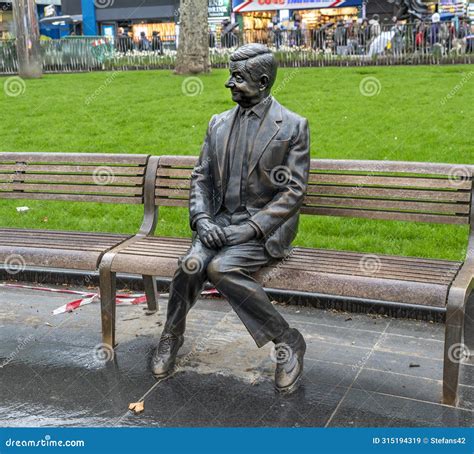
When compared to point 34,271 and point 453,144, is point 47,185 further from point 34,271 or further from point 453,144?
point 453,144

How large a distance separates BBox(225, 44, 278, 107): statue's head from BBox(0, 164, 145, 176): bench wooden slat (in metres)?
1.25

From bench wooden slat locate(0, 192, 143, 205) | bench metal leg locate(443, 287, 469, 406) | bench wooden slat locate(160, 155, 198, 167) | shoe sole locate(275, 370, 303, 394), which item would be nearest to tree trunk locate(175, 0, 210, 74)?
bench wooden slat locate(0, 192, 143, 205)

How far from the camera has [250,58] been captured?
14.5ft

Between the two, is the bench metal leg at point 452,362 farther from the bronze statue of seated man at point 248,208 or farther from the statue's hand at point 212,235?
the statue's hand at point 212,235

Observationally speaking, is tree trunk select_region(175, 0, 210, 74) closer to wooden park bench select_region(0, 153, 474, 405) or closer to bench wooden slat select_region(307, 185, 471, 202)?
wooden park bench select_region(0, 153, 474, 405)

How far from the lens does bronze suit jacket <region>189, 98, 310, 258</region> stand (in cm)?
445

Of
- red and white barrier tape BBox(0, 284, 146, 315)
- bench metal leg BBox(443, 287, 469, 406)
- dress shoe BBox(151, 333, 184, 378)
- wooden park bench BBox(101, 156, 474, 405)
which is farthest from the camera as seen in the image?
red and white barrier tape BBox(0, 284, 146, 315)

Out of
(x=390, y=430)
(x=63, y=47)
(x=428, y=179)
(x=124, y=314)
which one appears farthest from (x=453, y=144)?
(x=63, y=47)

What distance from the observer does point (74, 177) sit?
224 inches

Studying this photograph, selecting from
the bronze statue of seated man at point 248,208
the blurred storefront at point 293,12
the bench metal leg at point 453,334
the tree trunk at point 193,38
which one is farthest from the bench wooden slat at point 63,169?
the blurred storefront at point 293,12

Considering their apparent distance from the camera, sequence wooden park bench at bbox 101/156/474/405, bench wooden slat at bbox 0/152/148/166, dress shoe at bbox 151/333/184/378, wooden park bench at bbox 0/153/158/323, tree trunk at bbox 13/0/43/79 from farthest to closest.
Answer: tree trunk at bbox 13/0/43/79 → bench wooden slat at bbox 0/152/148/166 → wooden park bench at bbox 0/153/158/323 → dress shoe at bbox 151/333/184/378 → wooden park bench at bbox 101/156/474/405

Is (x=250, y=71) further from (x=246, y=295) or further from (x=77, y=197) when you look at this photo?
(x=77, y=197)

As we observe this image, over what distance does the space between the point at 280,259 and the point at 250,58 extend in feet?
3.76

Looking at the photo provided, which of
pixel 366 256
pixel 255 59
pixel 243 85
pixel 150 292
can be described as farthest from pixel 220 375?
pixel 255 59
